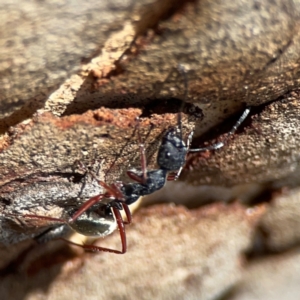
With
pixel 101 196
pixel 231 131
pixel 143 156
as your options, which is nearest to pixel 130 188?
pixel 101 196

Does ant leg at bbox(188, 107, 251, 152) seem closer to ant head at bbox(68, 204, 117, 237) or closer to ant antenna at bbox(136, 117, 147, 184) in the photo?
ant antenna at bbox(136, 117, 147, 184)

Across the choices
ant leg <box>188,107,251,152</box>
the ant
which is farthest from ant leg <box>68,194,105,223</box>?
ant leg <box>188,107,251,152</box>

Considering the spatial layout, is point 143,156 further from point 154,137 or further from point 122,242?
point 122,242

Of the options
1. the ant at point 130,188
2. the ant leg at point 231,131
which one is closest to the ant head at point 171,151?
the ant at point 130,188

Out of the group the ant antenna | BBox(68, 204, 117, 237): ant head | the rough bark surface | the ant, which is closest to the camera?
the rough bark surface

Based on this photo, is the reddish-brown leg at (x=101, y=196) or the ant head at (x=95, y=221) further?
the ant head at (x=95, y=221)

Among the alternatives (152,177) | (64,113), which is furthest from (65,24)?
(152,177)

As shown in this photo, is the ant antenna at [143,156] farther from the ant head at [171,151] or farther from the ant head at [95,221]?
the ant head at [95,221]
